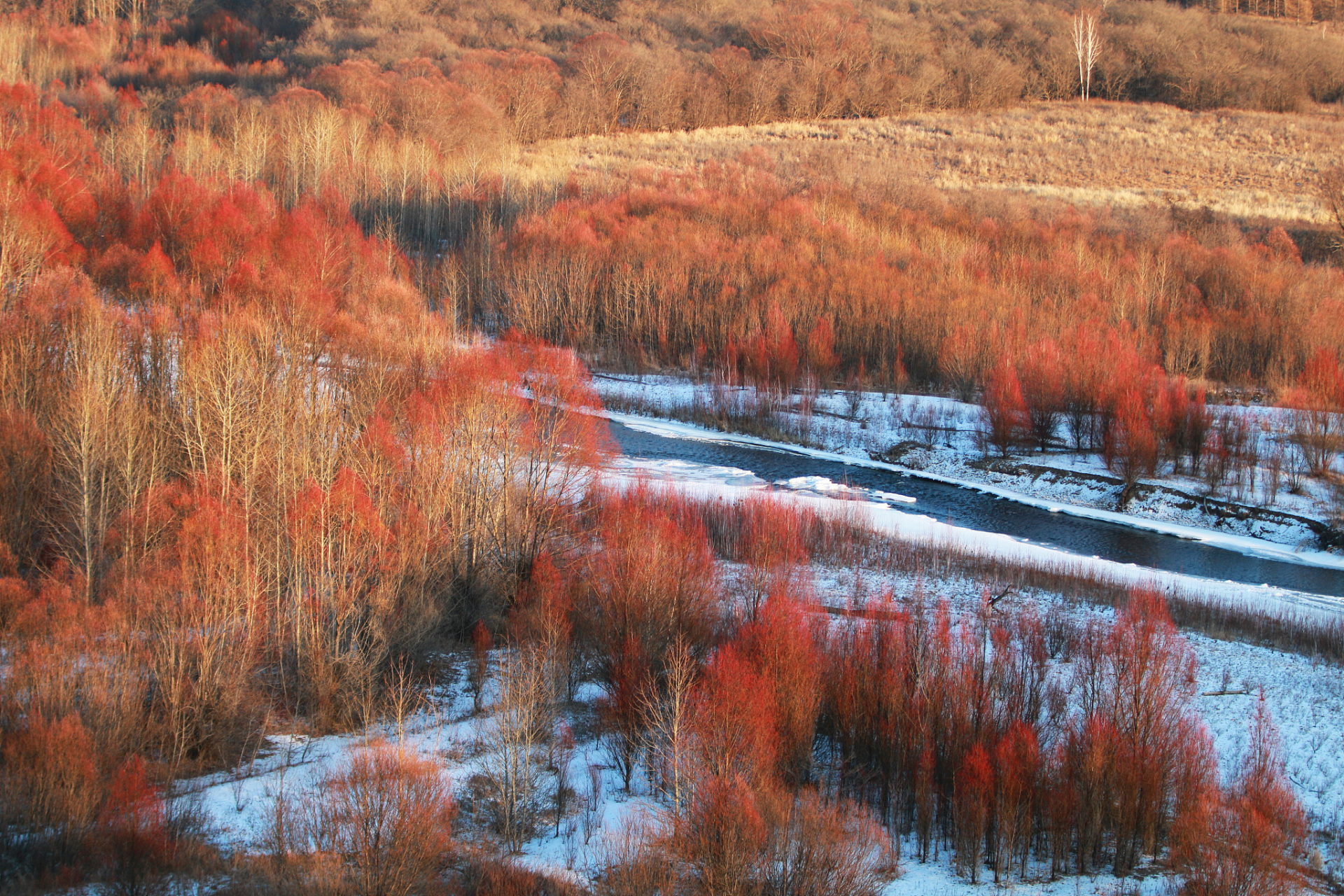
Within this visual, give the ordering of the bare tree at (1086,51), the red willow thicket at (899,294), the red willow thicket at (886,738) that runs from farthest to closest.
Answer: the bare tree at (1086,51) → the red willow thicket at (899,294) → the red willow thicket at (886,738)

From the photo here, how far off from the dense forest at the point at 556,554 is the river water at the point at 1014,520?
3.71 metres

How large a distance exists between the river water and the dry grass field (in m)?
35.5

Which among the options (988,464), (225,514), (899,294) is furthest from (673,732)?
Answer: (899,294)

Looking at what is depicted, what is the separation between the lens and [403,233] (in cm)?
6309

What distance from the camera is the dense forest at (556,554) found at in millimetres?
11227

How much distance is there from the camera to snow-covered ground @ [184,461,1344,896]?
11859 millimetres

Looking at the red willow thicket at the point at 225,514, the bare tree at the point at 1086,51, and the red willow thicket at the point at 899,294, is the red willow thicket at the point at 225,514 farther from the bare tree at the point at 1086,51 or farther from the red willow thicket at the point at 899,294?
the bare tree at the point at 1086,51

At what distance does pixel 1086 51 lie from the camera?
97.9 meters

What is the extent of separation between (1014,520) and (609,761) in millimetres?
18871

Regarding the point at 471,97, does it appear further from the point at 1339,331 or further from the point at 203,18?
the point at 1339,331

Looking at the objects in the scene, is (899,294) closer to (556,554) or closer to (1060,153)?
(556,554)

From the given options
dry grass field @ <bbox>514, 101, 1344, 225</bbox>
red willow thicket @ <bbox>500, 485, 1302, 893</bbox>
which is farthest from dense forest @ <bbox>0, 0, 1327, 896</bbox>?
dry grass field @ <bbox>514, 101, 1344, 225</bbox>

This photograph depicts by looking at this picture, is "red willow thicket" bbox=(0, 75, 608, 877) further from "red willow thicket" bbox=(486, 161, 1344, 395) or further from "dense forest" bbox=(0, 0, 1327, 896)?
"red willow thicket" bbox=(486, 161, 1344, 395)

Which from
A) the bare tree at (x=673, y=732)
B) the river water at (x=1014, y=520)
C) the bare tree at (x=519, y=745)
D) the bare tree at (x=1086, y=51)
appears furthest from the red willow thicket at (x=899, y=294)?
the bare tree at (x=1086, y=51)
